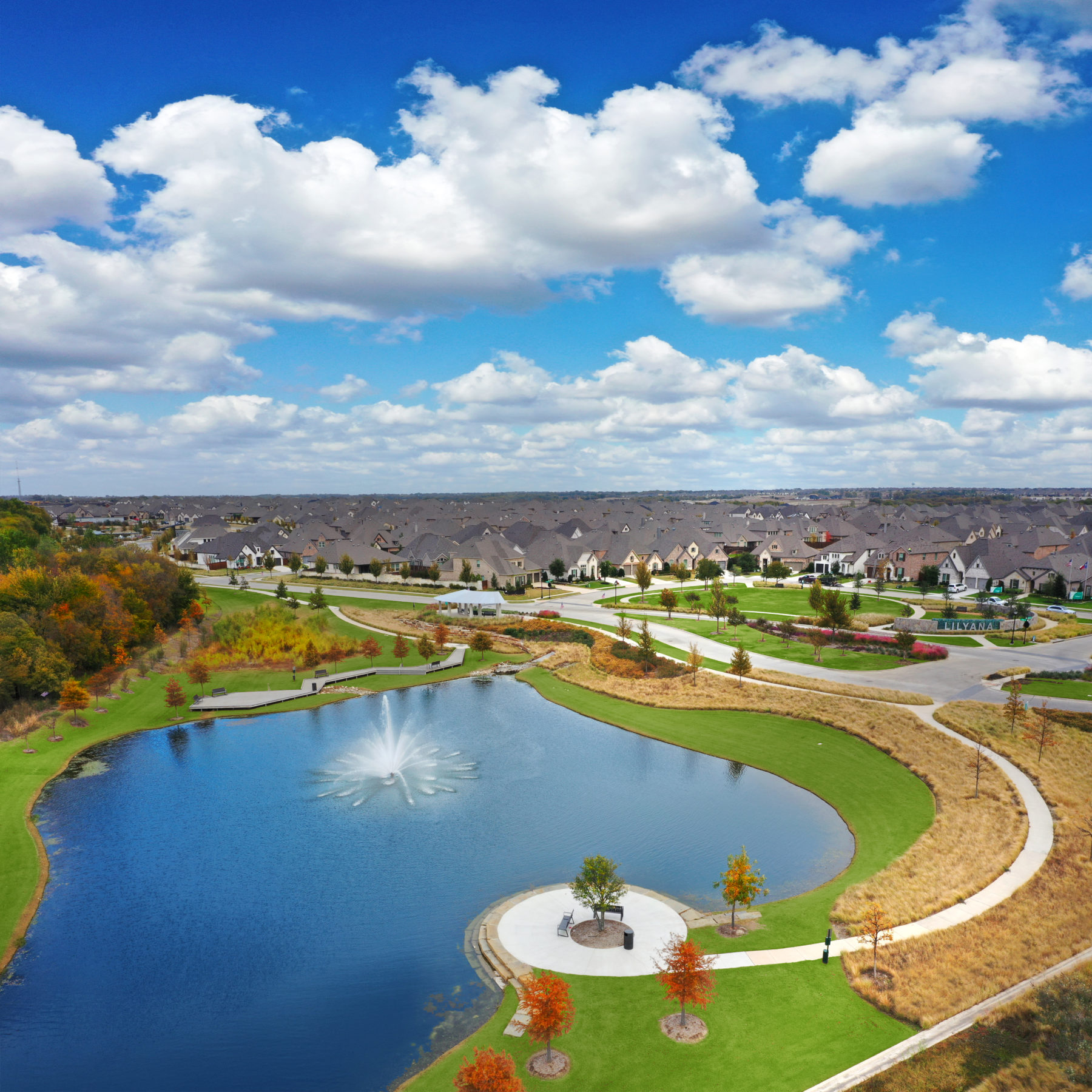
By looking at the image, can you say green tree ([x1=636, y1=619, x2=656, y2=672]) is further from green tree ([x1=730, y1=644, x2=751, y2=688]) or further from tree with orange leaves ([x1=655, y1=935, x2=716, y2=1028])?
tree with orange leaves ([x1=655, y1=935, x2=716, y2=1028])

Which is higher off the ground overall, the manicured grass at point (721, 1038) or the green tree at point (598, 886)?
the green tree at point (598, 886)

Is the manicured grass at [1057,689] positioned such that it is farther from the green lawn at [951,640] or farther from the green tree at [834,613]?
the green tree at [834,613]

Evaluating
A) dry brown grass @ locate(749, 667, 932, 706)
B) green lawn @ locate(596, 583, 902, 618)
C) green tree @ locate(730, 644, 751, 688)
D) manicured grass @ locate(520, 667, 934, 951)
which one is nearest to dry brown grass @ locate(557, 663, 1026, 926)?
manicured grass @ locate(520, 667, 934, 951)

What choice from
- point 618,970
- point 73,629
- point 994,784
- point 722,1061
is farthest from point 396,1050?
point 73,629

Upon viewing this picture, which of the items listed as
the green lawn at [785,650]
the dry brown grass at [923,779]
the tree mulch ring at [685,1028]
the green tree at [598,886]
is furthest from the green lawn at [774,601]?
the tree mulch ring at [685,1028]

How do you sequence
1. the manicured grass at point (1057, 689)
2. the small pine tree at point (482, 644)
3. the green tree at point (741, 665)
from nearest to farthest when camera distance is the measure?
the manicured grass at point (1057, 689) → the green tree at point (741, 665) → the small pine tree at point (482, 644)

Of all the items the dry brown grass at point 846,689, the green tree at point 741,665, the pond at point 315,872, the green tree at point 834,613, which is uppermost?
the green tree at point 834,613

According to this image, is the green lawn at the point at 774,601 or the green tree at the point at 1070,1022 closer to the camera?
the green tree at the point at 1070,1022

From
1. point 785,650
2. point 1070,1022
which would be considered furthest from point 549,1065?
point 785,650
